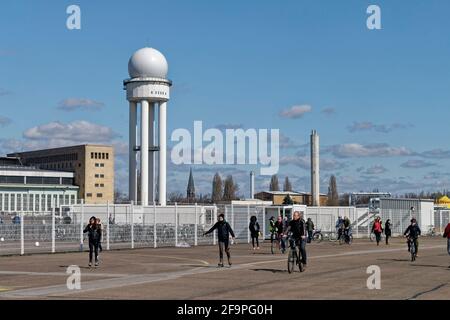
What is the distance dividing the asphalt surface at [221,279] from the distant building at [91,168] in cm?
9363

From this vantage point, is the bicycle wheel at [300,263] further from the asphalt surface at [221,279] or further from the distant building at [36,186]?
the distant building at [36,186]

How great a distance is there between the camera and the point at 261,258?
32.1 m

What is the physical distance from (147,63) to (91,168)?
40.8 metres

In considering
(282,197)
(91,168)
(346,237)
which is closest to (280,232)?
(346,237)

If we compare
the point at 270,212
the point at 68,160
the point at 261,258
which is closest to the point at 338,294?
the point at 261,258

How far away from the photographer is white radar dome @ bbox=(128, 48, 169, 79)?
8850cm

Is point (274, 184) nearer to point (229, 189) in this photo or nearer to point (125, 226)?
point (229, 189)

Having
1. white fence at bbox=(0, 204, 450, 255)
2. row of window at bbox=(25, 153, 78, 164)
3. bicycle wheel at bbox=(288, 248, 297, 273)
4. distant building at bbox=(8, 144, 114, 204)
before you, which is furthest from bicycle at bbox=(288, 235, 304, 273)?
row of window at bbox=(25, 153, 78, 164)

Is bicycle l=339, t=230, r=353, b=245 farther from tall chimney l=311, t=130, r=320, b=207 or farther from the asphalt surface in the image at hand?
tall chimney l=311, t=130, r=320, b=207

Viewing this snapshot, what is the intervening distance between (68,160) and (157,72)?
1805 inches

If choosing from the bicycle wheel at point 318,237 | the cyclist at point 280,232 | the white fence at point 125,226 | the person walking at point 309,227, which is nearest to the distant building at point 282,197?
the white fence at point 125,226

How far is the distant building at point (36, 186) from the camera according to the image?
11057 cm

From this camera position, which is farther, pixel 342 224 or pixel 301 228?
pixel 342 224
